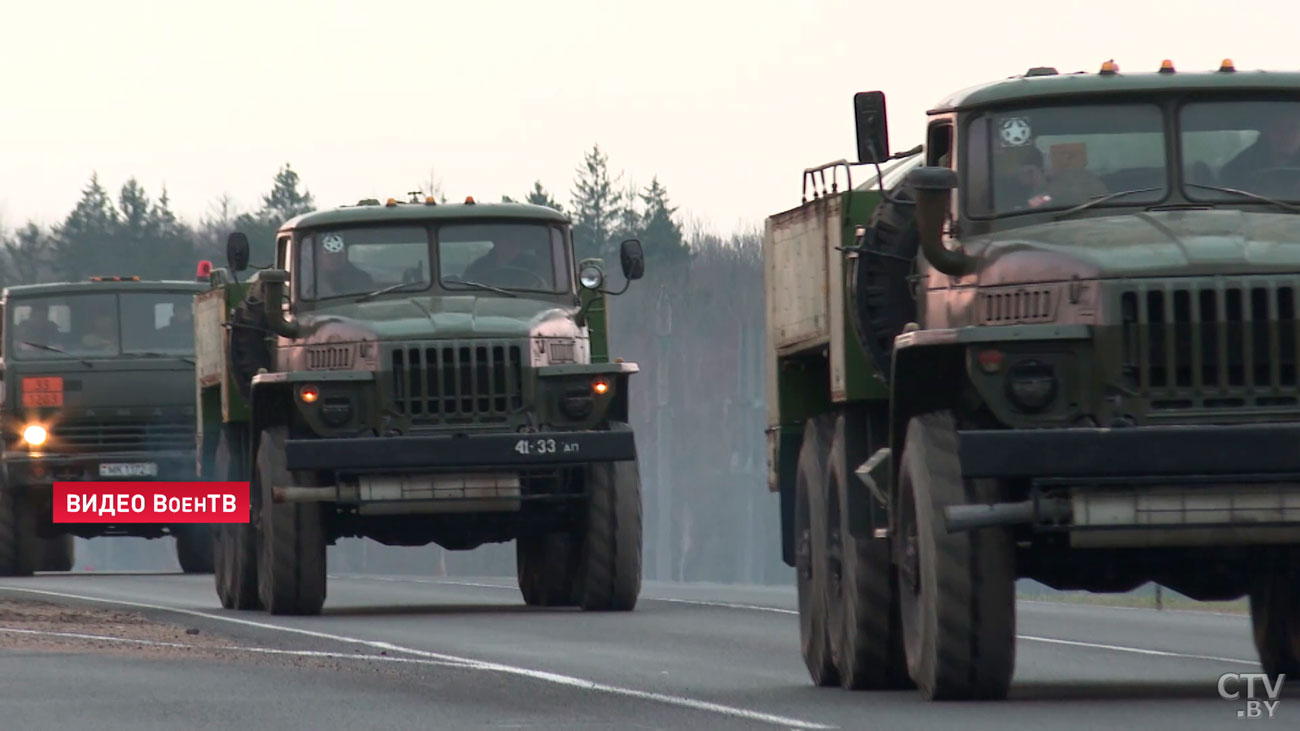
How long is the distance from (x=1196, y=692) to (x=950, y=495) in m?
2.33

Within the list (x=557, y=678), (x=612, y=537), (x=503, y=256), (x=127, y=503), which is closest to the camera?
(x=557, y=678)

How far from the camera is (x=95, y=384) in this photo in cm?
3384

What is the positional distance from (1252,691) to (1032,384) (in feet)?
7.60

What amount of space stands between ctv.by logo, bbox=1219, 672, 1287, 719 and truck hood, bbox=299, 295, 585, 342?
24.9 ft

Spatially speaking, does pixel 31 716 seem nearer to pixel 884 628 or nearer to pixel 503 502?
pixel 884 628

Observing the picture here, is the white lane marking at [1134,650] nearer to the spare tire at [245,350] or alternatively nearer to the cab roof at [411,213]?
the cab roof at [411,213]

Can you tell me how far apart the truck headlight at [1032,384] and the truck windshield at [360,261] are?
1123 centimetres

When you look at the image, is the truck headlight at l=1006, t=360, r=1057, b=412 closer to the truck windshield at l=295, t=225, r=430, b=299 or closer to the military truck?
the truck windshield at l=295, t=225, r=430, b=299

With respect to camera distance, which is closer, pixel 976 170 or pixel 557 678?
pixel 976 170

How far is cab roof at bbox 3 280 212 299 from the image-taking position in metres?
33.2

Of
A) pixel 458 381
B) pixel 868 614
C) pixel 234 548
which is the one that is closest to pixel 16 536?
pixel 234 548

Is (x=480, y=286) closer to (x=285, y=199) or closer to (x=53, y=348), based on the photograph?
(x=53, y=348)

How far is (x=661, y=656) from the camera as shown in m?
17.7

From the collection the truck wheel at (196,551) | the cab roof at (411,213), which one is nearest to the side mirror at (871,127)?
the cab roof at (411,213)
